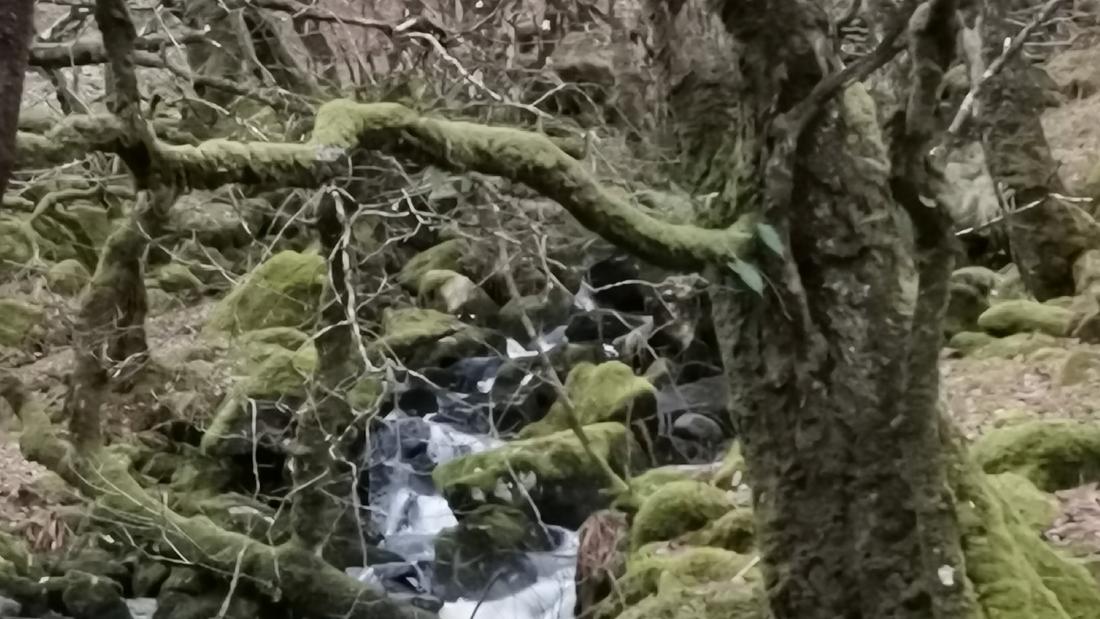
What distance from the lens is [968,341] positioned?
9562mm

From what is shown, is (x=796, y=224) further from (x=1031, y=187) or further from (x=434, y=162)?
(x=1031, y=187)

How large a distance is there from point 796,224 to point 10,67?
2636 mm

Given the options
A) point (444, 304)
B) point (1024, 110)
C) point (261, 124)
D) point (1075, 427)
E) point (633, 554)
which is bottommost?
point (633, 554)

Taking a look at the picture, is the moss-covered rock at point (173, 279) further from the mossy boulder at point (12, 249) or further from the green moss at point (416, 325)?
the green moss at point (416, 325)

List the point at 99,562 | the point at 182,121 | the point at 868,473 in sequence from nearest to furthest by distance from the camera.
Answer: the point at 868,473 → the point at 99,562 → the point at 182,121

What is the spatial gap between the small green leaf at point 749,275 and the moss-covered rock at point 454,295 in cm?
778

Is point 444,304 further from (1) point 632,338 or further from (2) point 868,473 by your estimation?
(2) point 868,473

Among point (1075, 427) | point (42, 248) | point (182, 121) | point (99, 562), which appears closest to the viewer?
point (1075, 427)

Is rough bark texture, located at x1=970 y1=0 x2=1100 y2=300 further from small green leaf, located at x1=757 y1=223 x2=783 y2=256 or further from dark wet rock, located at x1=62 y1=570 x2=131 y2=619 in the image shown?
dark wet rock, located at x1=62 y1=570 x2=131 y2=619

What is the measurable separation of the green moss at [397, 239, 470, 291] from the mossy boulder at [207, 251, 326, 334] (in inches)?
43.5

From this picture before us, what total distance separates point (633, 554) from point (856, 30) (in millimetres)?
3518

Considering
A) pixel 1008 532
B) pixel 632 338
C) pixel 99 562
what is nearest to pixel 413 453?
pixel 632 338

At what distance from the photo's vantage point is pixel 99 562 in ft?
24.5

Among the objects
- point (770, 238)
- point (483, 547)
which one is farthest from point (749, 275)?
point (483, 547)
